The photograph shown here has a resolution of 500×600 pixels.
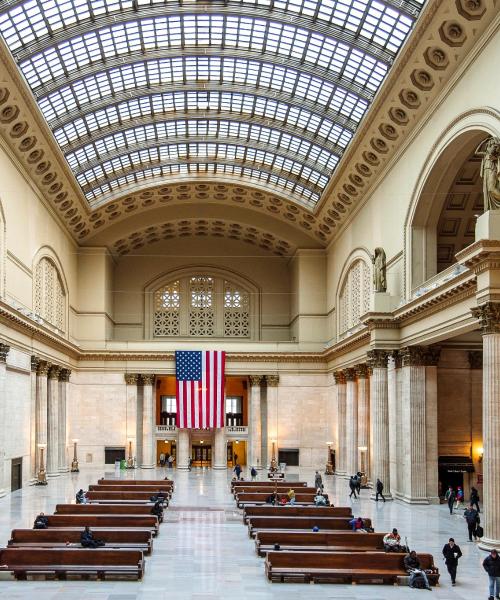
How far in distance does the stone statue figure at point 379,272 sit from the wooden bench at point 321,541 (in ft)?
58.8

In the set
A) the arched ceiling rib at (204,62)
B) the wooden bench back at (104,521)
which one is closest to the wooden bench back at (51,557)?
the wooden bench back at (104,521)

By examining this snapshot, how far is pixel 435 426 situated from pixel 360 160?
14.1 m

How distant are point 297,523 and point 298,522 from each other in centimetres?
5

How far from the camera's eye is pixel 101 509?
2847cm

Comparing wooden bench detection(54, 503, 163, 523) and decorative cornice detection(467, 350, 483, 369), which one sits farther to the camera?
decorative cornice detection(467, 350, 483, 369)

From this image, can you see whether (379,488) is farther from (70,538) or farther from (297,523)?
(70,538)

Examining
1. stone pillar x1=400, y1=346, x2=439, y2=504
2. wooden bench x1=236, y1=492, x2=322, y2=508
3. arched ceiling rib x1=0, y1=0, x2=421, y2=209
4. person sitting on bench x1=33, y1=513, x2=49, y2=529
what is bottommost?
wooden bench x1=236, y1=492, x2=322, y2=508

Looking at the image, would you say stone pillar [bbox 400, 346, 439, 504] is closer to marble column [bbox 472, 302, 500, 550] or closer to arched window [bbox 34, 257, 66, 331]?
marble column [bbox 472, 302, 500, 550]

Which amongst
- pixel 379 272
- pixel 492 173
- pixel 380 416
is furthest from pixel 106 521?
pixel 379 272

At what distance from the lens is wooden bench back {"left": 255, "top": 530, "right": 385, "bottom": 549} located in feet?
73.9

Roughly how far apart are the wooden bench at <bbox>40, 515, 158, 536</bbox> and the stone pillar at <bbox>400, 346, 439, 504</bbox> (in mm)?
13072

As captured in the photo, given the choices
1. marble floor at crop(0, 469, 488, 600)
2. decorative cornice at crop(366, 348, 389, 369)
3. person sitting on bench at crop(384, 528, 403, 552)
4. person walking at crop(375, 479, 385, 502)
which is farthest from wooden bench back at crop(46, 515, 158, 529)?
decorative cornice at crop(366, 348, 389, 369)

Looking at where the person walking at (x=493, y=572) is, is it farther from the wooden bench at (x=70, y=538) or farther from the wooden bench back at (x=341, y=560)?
the wooden bench at (x=70, y=538)

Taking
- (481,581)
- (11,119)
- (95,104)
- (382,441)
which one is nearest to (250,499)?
(382,441)
